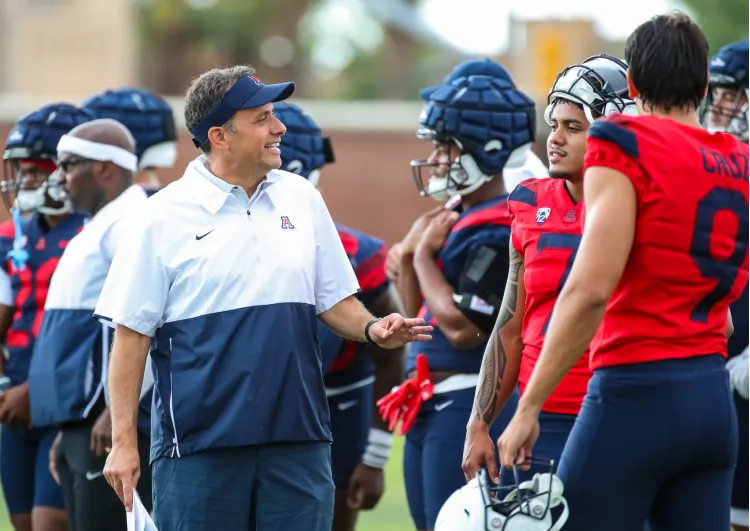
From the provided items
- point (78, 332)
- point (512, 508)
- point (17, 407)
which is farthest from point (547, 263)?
point (17, 407)

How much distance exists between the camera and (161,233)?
430 cm

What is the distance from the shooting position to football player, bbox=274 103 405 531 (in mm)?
6051

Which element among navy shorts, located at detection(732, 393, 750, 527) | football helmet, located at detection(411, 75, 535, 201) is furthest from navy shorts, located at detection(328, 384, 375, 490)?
navy shorts, located at detection(732, 393, 750, 527)

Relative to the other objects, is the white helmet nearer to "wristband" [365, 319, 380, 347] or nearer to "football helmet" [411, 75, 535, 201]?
"wristband" [365, 319, 380, 347]

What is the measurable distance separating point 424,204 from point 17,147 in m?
16.7

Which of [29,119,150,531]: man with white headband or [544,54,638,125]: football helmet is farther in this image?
[29,119,150,531]: man with white headband

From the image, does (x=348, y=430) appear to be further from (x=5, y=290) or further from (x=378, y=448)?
(x=5, y=290)

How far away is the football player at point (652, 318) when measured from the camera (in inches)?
137

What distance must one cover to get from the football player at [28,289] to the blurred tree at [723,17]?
2377 cm

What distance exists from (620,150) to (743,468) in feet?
8.15

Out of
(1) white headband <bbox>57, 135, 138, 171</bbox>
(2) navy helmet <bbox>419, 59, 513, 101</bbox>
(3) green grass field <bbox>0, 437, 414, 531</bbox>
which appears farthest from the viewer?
(3) green grass field <bbox>0, 437, 414, 531</bbox>

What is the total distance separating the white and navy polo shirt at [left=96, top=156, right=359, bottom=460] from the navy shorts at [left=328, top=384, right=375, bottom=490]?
191 cm

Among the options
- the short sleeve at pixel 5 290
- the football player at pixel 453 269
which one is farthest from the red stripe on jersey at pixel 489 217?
the short sleeve at pixel 5 290

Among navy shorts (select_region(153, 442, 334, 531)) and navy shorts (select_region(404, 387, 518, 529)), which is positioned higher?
navy shorts (select_region(153, 442, 334, 531))
